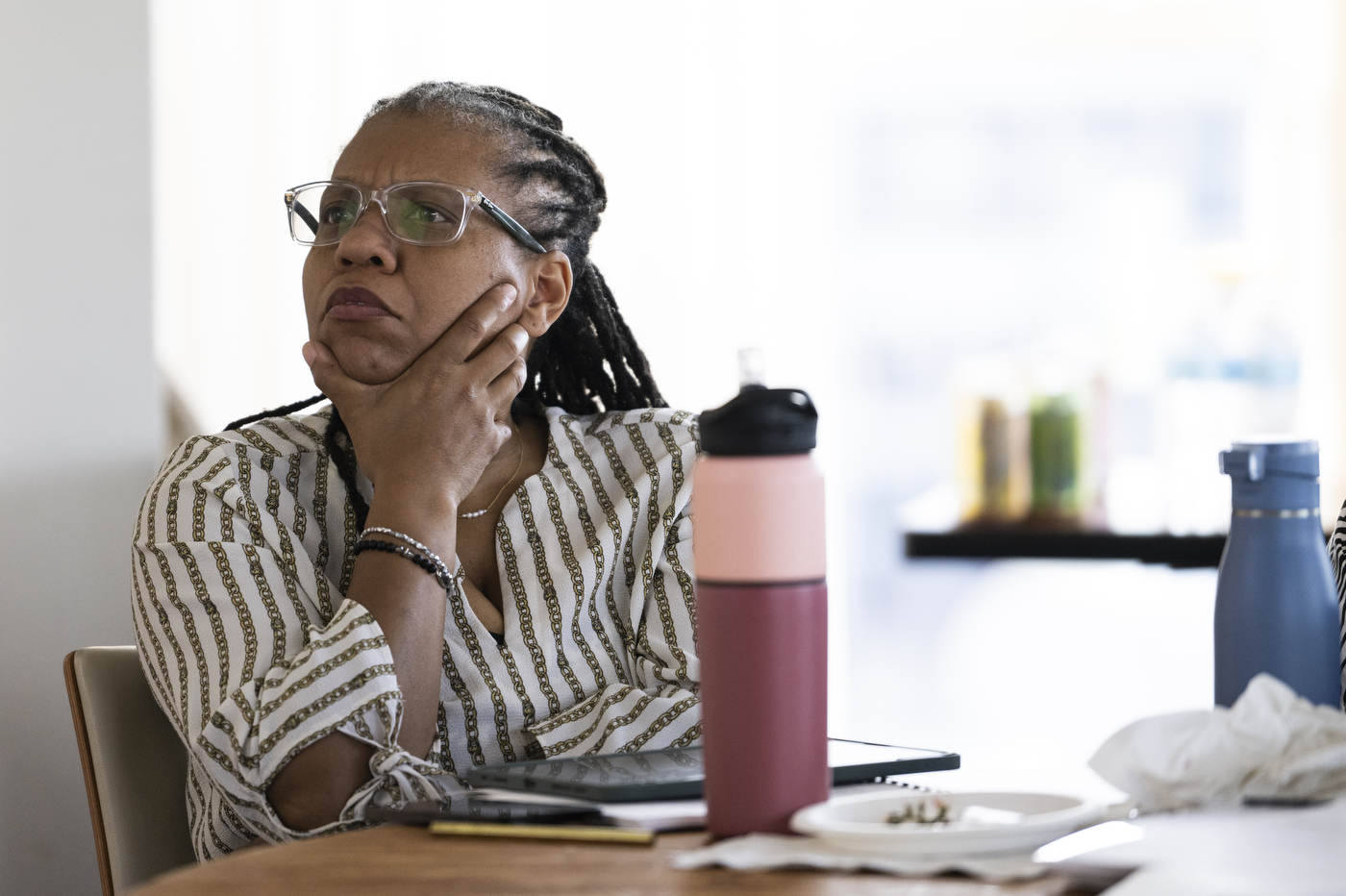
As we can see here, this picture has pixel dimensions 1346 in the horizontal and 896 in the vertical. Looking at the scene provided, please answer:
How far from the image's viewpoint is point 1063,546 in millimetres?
2635

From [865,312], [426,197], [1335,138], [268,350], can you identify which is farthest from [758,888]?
[865,312]

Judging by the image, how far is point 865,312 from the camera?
4844 mm

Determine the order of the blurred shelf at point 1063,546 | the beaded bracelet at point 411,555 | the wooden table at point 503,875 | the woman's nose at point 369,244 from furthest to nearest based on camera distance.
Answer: the blurred shelf at point 1063,546
the woman's nose at point 369,244
the beaded bracelet at point 411,555
the wooden table at point 503,875

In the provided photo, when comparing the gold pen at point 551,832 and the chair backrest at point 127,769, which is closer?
the gold pen at point 551,832

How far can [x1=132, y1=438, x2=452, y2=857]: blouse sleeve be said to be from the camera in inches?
35.8

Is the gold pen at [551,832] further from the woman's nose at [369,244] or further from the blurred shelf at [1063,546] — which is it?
the blurred shelf at [1063,546]

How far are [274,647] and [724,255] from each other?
188 cm

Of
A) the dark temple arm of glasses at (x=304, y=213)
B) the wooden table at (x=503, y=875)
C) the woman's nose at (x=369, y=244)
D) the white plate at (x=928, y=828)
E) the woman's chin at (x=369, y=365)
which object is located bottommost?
the wooden table at (x=503, y=875)

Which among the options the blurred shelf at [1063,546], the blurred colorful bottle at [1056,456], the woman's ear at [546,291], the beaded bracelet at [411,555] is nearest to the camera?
the beaded bracelet at [411,555]

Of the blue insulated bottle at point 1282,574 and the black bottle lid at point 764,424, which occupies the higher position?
the black bottle lid at point 764,424

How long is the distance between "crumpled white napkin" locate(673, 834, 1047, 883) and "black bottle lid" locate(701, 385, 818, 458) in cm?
19

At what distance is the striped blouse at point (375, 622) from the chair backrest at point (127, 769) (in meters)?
0.03

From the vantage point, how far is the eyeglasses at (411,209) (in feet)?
3.92

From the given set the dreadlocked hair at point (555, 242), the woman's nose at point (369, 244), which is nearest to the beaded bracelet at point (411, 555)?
the dreadlocked hair at point (555, 242)
